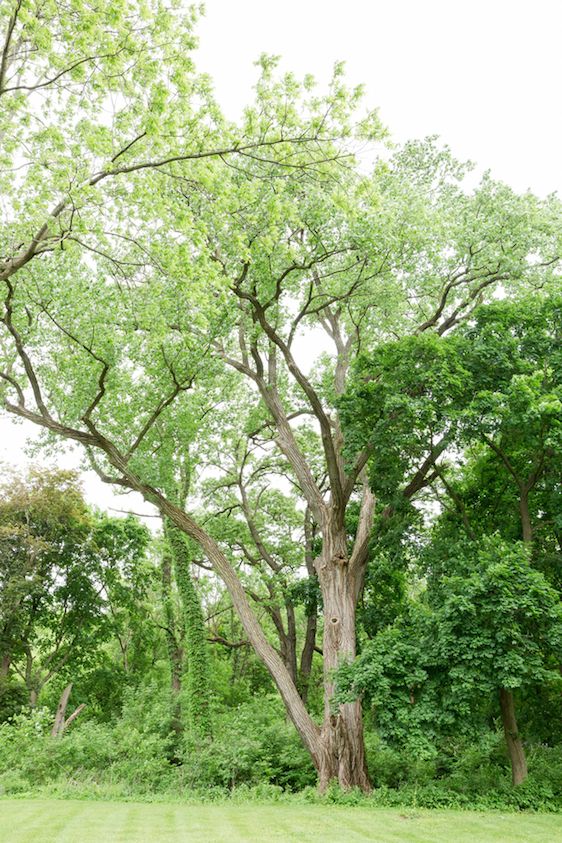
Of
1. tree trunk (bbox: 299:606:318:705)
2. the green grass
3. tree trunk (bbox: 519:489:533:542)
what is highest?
tree trunk (bbox: 519:489:533:542)

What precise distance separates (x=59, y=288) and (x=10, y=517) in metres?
12.9

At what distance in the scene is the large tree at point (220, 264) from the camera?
7.04 metres

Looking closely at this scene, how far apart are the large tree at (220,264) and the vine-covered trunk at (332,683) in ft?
0.12

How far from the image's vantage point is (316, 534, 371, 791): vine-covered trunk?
12.4m

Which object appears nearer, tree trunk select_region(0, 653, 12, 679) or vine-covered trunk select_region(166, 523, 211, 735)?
vine-covered trunk select_region(166, 523, 211, 735)

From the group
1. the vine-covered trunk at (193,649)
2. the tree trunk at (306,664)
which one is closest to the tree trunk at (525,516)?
the tree trunk at (306,664)

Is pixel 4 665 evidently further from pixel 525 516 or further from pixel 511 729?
pixel 525 516

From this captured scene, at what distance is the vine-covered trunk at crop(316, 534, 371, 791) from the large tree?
0.04 metres

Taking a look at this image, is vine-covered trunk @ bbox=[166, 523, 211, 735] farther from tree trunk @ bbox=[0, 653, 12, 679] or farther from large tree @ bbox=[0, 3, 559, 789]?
tree trunk @ bbox=[0, 653, 12, 679]

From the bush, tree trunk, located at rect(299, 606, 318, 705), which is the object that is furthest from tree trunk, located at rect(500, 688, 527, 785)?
tree trunk, located at rect(299, 606, 318, 705)

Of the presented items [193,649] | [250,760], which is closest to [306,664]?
[193,649]

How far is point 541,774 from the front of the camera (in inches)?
500

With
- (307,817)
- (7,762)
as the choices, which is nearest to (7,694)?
(7,762)

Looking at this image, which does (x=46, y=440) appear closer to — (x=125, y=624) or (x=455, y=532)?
(x=455, y=532)
